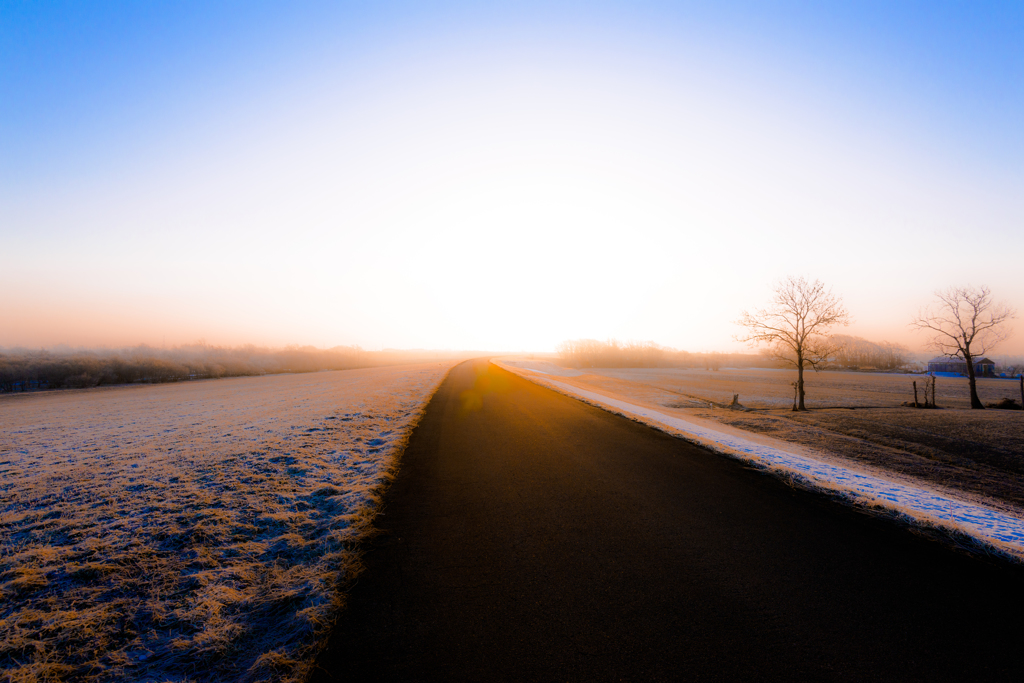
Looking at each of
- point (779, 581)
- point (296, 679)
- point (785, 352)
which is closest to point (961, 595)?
point (779, 581)

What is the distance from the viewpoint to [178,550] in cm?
523

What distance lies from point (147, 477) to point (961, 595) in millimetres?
12634

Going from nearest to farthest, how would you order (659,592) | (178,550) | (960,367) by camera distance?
(659,592) < (178,550) < (960,367)

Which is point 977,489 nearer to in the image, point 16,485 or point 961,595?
point 961,595

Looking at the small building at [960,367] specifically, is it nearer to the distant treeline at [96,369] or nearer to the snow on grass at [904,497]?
the snow on grass at [904,497]

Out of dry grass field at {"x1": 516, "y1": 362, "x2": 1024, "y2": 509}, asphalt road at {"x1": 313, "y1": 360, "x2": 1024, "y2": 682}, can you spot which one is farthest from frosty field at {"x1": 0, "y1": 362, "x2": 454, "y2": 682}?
dry grass field at {"x1": 516, "y1": 362, "x2": 1024, "y2": 509}

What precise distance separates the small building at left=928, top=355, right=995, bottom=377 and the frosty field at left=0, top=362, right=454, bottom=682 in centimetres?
8462

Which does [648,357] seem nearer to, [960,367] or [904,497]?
[960,367]

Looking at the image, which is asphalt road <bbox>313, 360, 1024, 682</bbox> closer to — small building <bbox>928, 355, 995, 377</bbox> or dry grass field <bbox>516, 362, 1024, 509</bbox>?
dry grass field <bbox>516, 362, 1024, 509</bbox>

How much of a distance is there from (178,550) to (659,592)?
613 cm

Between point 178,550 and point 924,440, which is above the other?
point 178,550

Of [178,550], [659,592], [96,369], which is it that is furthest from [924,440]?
[96,369]

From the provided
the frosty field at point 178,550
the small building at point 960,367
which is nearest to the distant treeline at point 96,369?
the frosty field at point 178,550

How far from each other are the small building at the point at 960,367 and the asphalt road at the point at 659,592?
261ft
